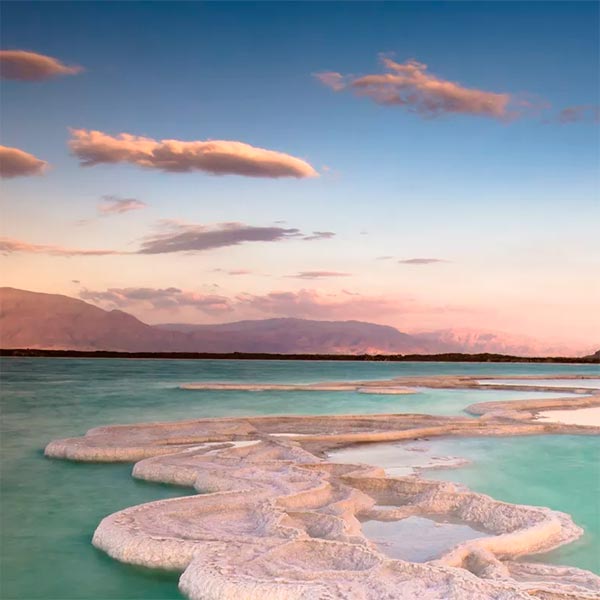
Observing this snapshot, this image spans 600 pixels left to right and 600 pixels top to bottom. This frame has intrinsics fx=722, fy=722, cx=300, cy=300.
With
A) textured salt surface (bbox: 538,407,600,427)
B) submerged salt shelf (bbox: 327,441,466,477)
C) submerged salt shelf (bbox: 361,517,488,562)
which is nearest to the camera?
submerged salt shelf (bbox: 361,517,488,562)

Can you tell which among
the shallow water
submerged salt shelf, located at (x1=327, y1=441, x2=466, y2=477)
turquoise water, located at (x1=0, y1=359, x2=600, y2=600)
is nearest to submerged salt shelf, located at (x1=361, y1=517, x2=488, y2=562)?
the shallow water

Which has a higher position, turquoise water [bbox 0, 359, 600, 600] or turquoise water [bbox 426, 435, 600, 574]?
turquoise water [bbox 426, 435, 600, 574]

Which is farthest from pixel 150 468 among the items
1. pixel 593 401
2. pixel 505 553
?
pixel 593 401

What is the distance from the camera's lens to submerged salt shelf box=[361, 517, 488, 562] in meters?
7.67

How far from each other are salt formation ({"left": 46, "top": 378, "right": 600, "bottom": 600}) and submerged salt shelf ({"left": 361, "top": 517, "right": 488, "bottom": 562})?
0.62 feet

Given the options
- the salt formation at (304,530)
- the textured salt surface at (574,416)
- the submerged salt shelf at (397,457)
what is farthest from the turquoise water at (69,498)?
the submerged salt shelf at (397,457)

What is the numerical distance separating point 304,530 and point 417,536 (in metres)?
1.33

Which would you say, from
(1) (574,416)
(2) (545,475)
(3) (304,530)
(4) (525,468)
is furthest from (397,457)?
(1) (574,416)

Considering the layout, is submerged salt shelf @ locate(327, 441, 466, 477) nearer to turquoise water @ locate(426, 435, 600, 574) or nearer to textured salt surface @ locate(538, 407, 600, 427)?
turquoise water @ locate(426, 435, 600, 574)

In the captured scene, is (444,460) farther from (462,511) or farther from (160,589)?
(160,589)

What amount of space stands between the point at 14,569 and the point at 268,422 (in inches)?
432

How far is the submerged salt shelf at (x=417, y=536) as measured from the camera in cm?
767

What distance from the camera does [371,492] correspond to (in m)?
10.5

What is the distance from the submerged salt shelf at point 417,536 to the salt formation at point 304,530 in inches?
7.4
